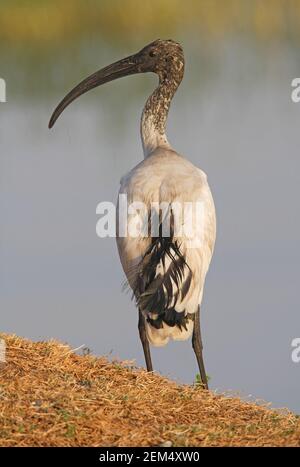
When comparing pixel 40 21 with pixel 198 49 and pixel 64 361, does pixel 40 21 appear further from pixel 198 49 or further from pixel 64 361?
pixel 64 361

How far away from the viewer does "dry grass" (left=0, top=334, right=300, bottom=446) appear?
7062mm

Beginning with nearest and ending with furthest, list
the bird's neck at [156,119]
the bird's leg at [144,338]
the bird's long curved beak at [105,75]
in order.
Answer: the bird's leg at [144,338]
the bird's neck at [156,119]
the bird's long curved beak at [105,75]

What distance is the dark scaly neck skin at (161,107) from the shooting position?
1092 cm

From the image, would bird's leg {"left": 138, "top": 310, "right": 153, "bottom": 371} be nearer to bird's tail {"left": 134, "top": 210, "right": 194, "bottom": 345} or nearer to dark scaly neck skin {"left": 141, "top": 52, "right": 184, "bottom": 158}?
bird's tail {"left": 134, "top": 210, "right": 194, "bottom": 345}

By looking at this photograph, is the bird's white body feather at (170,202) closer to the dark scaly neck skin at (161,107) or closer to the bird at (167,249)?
the bird at (167,249)

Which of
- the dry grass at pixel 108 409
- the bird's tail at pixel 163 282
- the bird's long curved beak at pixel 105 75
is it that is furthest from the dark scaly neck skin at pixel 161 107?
the dry grass at pixel 108 409

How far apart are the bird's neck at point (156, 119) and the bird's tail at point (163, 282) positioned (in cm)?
145

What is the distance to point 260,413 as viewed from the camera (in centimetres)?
816

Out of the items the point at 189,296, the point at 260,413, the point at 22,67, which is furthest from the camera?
the point at 22,67

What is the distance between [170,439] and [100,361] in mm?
1781

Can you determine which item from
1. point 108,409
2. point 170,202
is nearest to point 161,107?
point 170,202
